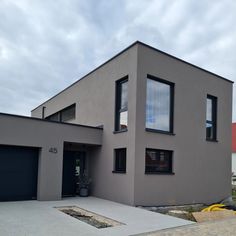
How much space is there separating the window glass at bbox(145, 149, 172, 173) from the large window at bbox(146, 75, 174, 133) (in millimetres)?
909

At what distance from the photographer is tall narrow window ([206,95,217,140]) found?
14102mm

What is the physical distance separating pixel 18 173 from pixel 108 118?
4.18m

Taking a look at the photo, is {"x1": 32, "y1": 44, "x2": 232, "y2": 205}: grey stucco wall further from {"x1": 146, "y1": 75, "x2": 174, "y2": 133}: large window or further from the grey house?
{"x1": 146, "y1": 75, "x2": 174, "y2": 133}: large window

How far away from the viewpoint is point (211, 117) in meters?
14.3

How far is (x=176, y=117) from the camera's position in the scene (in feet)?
40.6

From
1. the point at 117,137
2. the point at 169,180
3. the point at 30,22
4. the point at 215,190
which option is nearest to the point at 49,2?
the point at 30,22

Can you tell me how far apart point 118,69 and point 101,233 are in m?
7.31

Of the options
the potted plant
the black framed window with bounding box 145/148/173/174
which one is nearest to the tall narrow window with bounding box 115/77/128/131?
the black framed window with bounding box 145/148/173/174

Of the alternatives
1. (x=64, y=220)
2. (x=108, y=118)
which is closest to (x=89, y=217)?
(x=64, y=220)

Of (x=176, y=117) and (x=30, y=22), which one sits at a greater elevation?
(x=30, y=22)

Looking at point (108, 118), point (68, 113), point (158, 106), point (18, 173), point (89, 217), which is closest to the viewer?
point (89, 217)

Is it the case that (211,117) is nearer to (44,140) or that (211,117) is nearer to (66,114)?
(44,140)

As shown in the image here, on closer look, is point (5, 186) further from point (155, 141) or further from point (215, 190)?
point (215, 190)

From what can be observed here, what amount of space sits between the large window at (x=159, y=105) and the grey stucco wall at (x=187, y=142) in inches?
8.9
